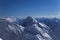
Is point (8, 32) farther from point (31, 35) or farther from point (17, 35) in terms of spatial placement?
point (31, 35)

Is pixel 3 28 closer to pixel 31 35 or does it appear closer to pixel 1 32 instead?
pixel 1 32

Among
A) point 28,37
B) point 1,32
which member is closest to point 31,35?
point 28,37

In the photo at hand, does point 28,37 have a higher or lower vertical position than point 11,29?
lower

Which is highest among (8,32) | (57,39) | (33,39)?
(57,39)

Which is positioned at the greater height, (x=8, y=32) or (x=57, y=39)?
(x=57, y=39)

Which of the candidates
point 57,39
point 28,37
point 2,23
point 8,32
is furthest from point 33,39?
point 57,39

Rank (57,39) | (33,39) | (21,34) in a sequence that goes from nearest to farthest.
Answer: (33,39)
(21,34)
(57,39)

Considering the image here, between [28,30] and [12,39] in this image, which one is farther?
[28,30]

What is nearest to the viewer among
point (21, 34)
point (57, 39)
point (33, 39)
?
point (33, 39)

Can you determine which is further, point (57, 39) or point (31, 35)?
point (57, 39)
